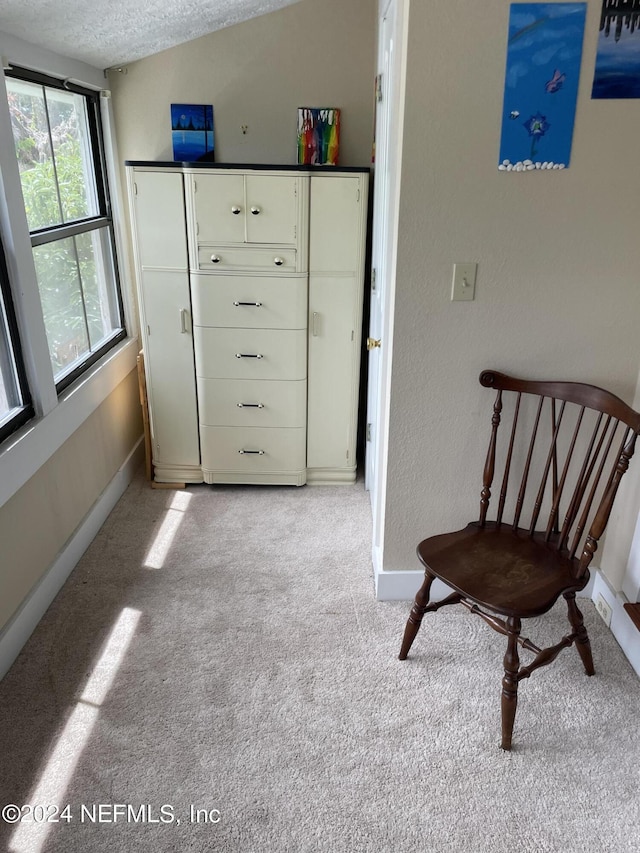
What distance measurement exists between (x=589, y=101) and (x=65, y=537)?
231 centimetres

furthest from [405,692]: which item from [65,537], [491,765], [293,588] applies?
[65,537]

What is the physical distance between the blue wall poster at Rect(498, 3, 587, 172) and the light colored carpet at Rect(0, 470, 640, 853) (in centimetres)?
152

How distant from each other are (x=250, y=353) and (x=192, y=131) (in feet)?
3.68

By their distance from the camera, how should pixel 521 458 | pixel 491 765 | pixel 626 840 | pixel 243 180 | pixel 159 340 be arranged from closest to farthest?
1. pixel 626 840
2. pixel 491 765
3. pixel 521 458
4. pixel 243 180
5. pixel 159 340

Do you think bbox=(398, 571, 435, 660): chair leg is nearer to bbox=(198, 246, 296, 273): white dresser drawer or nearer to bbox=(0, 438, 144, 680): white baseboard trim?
bbox=(0, 438, 144, 680): white baseboard trim

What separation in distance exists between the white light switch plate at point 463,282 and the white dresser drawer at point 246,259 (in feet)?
3.38

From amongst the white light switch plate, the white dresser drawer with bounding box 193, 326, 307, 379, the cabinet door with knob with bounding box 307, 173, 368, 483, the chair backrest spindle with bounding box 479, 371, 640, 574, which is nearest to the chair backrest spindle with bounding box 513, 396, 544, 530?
the chair backrest spindle with bounding box 479, 371, 640, 574

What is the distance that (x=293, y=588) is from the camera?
7.70ft

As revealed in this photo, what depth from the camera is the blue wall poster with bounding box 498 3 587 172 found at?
5.46ft

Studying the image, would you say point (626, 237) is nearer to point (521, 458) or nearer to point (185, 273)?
point (521, 458)

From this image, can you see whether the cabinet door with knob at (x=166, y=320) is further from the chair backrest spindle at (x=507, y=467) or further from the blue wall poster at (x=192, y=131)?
the chair backrest spindle at (x=507, y=467)

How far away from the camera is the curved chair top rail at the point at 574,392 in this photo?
169cm

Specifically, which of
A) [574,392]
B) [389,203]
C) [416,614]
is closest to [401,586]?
[416,614]

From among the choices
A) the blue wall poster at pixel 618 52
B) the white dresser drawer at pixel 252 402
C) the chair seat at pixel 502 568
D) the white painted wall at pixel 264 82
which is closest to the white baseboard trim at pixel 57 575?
the white dresser drawer at pixel 252 402
